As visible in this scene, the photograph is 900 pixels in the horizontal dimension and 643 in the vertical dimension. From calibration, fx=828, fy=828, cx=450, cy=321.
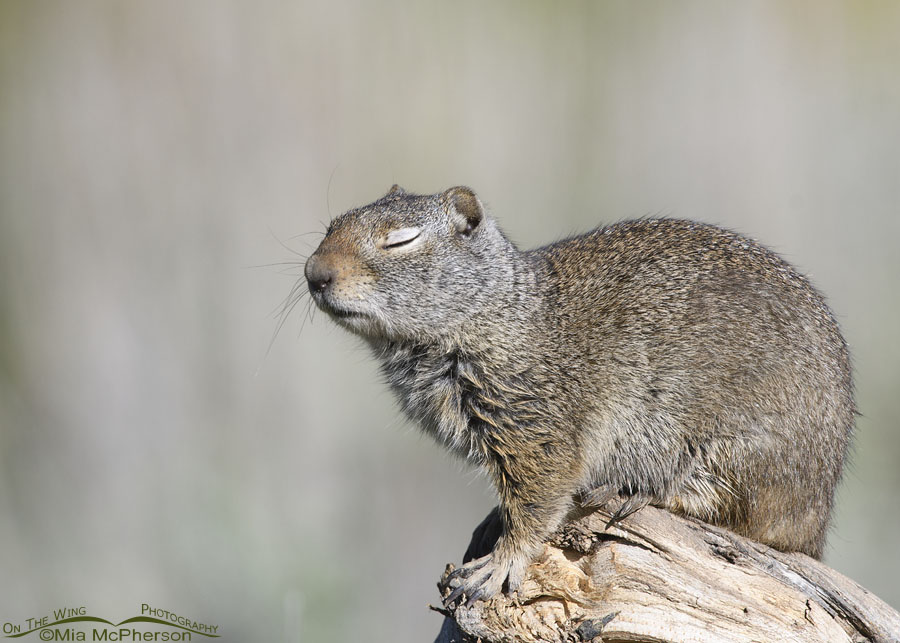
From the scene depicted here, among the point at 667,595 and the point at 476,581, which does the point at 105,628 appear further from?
the point at 667,595

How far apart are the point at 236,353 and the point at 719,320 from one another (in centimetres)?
356

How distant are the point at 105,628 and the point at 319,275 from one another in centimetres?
368

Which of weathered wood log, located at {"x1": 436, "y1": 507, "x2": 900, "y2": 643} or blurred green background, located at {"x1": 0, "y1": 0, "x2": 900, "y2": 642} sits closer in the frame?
weathered wood log, located at {"x1": 436, "y1": 507, "x2": 900, "y2": 643}

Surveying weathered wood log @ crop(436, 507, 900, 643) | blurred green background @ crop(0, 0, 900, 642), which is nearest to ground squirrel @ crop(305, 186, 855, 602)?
weathered wood log @ crop(436, 507, 900, 643)

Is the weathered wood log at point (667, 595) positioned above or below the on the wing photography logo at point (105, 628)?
above

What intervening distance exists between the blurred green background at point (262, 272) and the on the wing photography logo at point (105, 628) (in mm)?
113

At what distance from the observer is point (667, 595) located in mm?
3135

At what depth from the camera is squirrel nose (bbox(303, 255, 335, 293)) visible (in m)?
3.29

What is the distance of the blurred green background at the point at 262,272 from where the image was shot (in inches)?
225

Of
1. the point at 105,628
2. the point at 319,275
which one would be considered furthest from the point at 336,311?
the point at 105,628

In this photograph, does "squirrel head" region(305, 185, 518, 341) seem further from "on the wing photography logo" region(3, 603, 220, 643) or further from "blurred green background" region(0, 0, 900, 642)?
"on the wing photography logo" region(3, 603, 220, 643)

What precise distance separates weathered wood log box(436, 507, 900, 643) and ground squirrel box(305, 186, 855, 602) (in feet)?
0.40

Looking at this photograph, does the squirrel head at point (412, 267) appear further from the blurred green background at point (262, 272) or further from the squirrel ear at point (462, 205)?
the blurred green background at point (262, 272)

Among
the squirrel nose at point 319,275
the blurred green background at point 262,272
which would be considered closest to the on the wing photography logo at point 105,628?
the blurred green background at point 262,272
